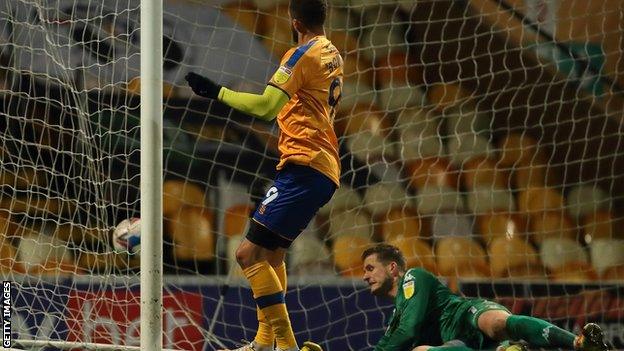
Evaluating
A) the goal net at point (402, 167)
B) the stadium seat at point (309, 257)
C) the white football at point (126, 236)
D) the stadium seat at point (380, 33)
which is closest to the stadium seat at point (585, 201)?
the goal net at point (402, 167)

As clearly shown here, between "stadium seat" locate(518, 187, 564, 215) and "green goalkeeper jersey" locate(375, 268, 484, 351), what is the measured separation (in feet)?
6.35

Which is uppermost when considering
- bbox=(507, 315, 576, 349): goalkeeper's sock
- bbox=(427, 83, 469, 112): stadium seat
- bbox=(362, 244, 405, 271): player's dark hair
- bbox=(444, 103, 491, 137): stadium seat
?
bbox=(427, 83, 469, 112): stadium seat

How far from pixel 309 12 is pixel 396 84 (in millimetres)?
2634

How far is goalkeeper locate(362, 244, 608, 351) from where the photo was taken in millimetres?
4430

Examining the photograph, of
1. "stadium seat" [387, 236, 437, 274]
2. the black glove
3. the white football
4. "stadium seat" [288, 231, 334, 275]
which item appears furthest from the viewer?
"stadium seat" [387, 236, 437, 274]

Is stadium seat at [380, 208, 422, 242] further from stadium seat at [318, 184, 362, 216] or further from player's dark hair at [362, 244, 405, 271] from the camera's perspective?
player's dark hair at [362, 244, 405, 271]

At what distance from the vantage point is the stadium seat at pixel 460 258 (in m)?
6.39

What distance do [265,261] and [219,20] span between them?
266 cm

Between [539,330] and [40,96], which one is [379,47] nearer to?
[40,96]

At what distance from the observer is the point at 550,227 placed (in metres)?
6.56

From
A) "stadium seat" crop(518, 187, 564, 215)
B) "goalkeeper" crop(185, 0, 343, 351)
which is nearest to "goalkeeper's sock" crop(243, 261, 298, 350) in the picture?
"goalkeeper" crop(185, 0, 343, 351)

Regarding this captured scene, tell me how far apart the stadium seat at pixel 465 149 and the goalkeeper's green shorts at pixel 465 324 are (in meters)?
1.91

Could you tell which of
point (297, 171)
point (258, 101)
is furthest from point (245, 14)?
point (258, 101)

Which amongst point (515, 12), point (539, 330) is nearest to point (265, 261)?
point (539, 330)
